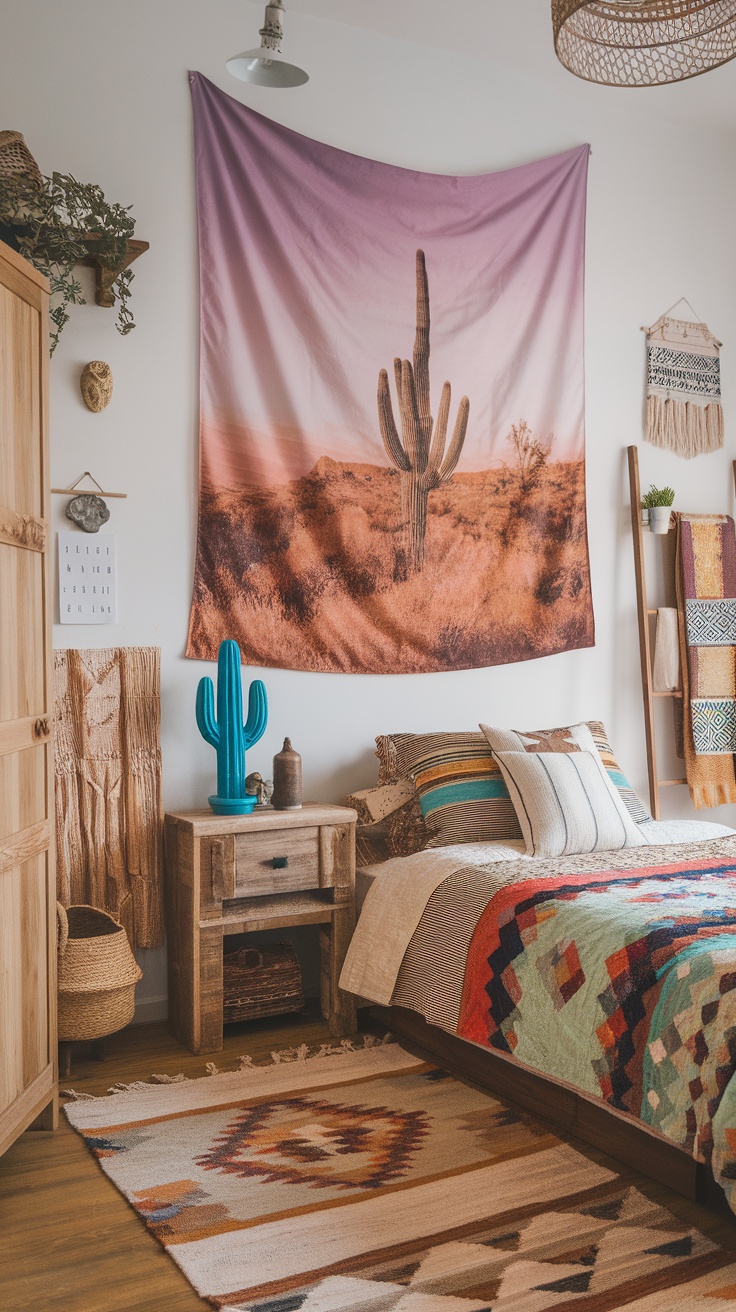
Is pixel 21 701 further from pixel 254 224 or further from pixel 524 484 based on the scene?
pixel 524 484

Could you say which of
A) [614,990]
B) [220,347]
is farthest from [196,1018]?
[220,347]

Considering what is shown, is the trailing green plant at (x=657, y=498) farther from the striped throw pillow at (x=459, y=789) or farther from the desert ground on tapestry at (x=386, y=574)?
the striped throw pillow at (x=459, y=789)

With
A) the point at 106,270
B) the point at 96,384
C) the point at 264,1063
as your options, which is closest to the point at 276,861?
the point at 264,1063

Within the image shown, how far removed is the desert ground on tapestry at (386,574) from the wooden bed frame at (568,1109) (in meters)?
1.19

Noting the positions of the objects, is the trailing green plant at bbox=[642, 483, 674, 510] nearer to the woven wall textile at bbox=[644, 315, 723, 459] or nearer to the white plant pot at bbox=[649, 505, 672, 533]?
the white plant pot at bbox=[649, 505, 672, 533]

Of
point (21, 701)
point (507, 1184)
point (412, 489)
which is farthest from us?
point (412, 489)

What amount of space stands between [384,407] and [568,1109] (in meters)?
2.25

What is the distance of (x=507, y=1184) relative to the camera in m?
2.24

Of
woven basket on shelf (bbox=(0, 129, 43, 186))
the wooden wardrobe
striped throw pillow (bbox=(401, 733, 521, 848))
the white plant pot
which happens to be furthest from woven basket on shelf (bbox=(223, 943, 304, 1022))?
woven basket on shelf (bbox=(0, 129, 43, 186))

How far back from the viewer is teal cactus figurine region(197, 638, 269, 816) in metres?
3.12

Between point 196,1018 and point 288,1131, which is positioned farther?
point 196,1018

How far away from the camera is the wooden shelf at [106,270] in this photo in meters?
3.02

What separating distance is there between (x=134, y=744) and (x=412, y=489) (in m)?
1.28

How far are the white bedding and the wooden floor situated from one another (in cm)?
78
